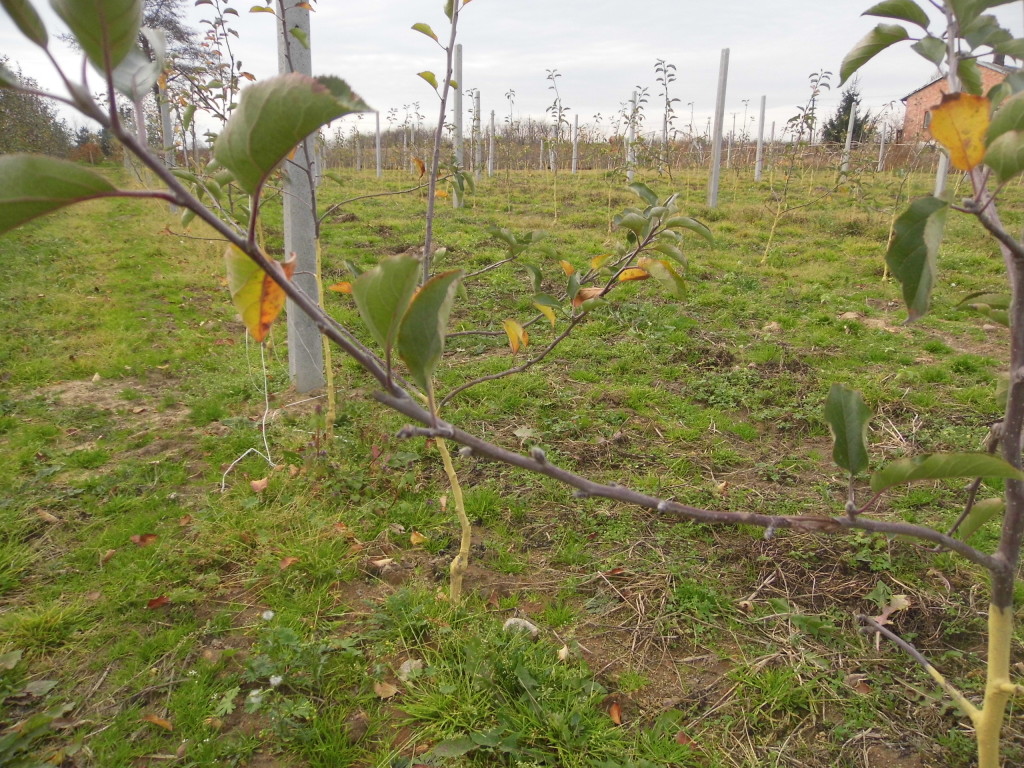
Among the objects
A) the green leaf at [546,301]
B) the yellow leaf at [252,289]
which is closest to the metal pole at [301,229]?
the green leaf at [546,301]

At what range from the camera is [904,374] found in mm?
4090

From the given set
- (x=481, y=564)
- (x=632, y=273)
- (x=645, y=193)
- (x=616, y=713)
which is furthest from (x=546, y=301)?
(x=481, y=564)

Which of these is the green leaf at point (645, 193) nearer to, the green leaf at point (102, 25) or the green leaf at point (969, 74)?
the green leaf at point (969, 74)

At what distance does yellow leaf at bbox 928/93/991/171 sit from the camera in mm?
646

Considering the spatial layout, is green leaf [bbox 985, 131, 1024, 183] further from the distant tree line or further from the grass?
the distant tree line

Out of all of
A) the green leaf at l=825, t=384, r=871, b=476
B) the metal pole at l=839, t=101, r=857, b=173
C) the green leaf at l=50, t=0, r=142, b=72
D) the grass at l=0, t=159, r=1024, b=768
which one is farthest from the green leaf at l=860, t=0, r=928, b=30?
the metal pole at l=839, t=101, r=857, b=173

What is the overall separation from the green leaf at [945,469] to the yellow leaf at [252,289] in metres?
0.79

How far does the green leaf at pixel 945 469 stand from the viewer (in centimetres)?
72

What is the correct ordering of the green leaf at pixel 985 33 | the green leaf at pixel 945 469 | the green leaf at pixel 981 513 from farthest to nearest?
1. the green leaf at pixel 981 513
2. the green leaf at pixel 985 33
3. the green leaf at pixel 945 469

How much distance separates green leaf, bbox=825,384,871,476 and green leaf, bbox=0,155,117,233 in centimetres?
98

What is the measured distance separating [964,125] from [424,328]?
0.65 m

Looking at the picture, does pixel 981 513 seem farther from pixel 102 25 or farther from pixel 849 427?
pixel 102 25

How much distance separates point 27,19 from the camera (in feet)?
1.59

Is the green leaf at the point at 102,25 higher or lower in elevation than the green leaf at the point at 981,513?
higher
